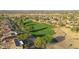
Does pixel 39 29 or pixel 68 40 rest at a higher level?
pixel 39 29

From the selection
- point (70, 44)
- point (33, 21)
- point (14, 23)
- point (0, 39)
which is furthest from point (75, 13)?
point (0, 39)
